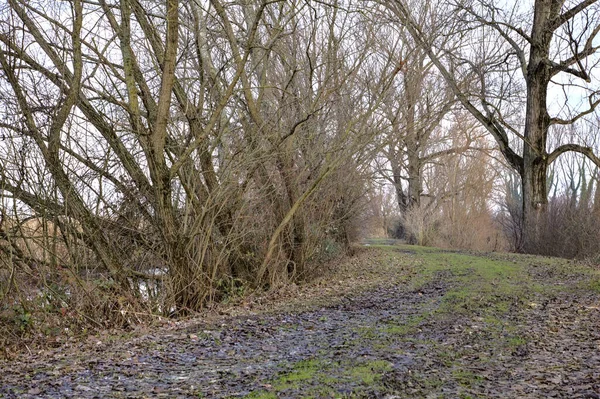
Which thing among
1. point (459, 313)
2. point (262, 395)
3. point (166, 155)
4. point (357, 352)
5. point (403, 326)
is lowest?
point (262, 395)

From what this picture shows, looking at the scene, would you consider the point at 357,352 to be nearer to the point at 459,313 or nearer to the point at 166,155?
the point at 459,313

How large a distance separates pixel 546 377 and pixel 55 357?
17.5 ft

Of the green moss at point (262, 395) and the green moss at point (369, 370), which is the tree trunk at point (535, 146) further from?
the green moss at point (262, 395)

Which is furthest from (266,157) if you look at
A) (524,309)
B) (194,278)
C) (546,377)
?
(546,377)

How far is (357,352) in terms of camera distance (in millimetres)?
7363

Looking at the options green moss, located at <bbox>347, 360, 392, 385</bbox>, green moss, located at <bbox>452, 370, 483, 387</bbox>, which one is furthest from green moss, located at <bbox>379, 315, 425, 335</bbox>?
green moss, located at <bbox>452, 370, 483, 387</bbox>

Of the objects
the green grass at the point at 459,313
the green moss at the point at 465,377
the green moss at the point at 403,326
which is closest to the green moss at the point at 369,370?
the green grass at the point at 459,313

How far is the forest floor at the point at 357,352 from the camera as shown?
5.87m

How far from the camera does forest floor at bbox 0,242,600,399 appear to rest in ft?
19.3

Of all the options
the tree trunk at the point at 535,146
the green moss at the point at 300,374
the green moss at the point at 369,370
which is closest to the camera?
the green moss at the point at 300,374

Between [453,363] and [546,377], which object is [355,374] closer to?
[453,363]

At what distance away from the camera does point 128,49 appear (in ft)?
33.4

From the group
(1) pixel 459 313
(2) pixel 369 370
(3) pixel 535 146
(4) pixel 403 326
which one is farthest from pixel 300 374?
(3) pixel 535 146

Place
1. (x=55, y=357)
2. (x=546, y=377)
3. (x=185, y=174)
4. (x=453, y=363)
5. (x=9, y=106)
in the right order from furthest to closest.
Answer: (x=185, y=174) < (x=9, y=106) < (x=55, y=357) < (x=453, y=363) < (x=546, y=377)
